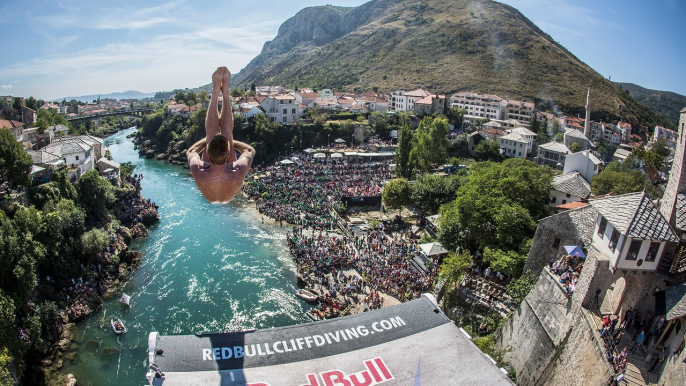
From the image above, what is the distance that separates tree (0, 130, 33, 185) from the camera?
27047 millimetres

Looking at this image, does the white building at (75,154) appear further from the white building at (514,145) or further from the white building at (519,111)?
the white building at (519,111)

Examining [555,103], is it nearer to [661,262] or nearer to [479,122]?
[479,122]

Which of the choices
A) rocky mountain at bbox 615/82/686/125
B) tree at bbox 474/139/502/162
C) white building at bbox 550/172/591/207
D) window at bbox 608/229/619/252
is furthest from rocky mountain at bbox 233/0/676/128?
window at bbox 608/229/619/252

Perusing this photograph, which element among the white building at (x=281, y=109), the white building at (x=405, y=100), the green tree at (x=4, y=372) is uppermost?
the white building at (x=405, y=100)

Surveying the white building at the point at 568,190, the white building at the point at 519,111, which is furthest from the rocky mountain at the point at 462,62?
the white building at the point at 568,190

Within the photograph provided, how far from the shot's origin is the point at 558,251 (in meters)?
18.5

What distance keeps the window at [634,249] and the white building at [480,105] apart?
65.3m

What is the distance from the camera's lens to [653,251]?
12.7 metres

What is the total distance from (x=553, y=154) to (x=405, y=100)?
3251 cm

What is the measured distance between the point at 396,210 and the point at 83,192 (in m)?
27.5

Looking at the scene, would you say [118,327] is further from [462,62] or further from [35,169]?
[462,62]

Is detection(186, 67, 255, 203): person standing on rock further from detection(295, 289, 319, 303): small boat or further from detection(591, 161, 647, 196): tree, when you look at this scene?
detection(591, 161, 647, 196): tree

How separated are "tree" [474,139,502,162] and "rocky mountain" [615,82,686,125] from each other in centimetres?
12086

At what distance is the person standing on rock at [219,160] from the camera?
757 cm
